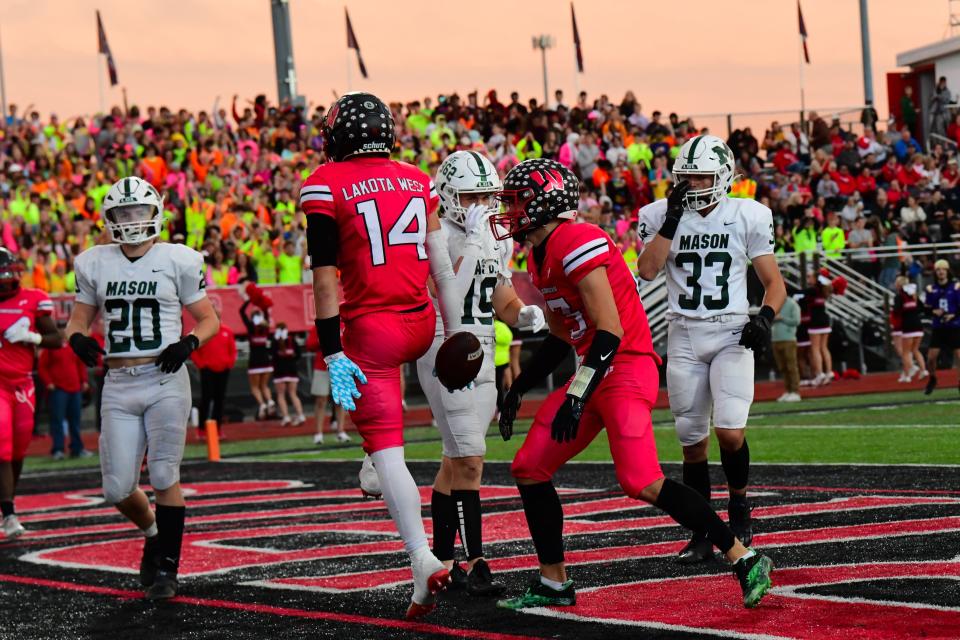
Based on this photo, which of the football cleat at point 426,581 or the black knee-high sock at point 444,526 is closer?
the football cleat at point 426,581

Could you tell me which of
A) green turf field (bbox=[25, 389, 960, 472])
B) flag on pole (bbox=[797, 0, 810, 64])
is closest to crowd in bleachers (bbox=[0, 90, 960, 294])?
green turf field (bbox=[25, 389, 960, 472])

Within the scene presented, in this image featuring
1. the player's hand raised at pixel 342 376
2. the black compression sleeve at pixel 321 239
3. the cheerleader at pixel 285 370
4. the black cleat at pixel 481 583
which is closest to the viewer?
the player's hand raised at pixel 342 376

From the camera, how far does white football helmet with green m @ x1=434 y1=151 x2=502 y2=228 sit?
287 inches

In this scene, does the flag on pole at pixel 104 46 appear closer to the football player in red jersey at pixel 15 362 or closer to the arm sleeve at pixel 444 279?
the football player in red jersey at pixel 15 362

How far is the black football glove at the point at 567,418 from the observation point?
581 centimetres

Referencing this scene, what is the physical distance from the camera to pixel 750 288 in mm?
20750

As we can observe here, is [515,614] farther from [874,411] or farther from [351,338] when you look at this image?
[874,411]

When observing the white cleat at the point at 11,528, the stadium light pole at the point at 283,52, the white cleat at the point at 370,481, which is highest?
the stadium light pole at the point at 283,52

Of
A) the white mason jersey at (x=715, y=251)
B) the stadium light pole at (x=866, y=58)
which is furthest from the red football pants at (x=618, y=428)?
the stadium light pole at (x=866, y=58)

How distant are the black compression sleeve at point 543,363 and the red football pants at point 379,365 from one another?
47 centimetres

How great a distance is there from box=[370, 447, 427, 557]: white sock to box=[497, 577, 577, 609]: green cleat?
0.46 m

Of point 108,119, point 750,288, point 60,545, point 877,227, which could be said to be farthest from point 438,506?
point 108,119

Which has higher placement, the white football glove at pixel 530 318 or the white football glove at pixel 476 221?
the white football glove at pixel 476 221

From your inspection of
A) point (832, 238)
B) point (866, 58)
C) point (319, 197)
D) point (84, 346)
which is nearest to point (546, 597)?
point (319, 197)
